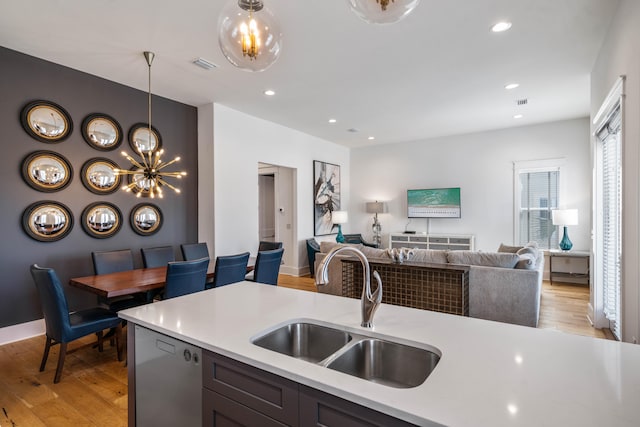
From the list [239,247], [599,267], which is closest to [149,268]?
[239,247]

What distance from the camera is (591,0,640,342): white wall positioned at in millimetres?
2193

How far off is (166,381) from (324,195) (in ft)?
20.1

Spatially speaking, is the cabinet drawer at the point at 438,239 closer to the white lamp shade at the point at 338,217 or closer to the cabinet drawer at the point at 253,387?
the white lamp shade at the point at 338,217

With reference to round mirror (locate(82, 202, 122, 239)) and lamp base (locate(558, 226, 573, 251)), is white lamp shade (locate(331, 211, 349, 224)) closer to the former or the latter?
lamp base (locate(558, 226, 573, 251))

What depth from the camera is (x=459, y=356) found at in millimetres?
1109

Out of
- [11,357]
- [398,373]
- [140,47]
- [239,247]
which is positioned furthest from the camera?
[239,247]

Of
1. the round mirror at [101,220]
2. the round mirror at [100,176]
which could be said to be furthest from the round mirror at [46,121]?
the round mirror at [101,220]

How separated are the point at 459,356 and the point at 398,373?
270 millimetres

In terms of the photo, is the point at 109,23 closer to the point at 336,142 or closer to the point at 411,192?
the point at 336,142

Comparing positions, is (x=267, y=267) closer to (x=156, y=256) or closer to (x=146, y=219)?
(x=156, y=256)

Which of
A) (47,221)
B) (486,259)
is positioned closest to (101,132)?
(47,221)

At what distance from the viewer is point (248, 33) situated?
1.60 m

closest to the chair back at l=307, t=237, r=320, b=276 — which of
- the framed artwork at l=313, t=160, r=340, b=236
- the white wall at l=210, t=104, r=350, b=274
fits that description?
the white wall at l=210, t=104, r=350, b=274

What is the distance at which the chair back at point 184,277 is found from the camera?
2869mm
